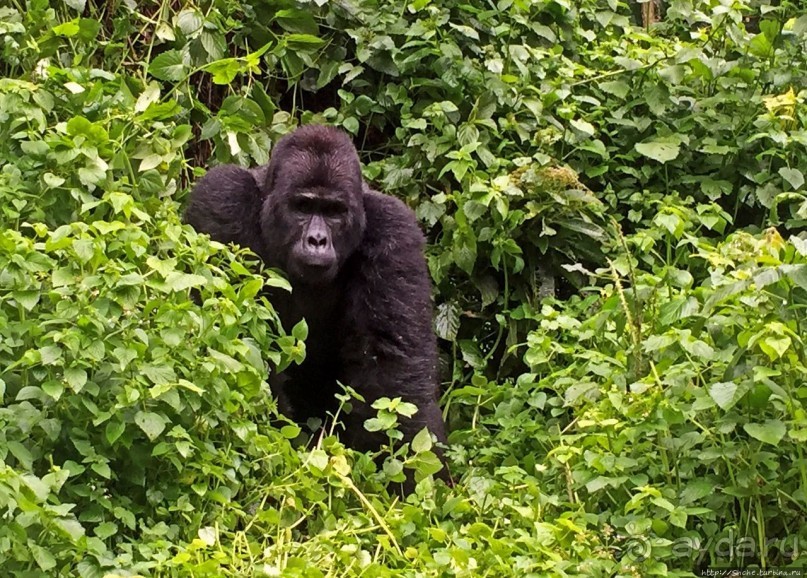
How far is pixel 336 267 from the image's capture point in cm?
480

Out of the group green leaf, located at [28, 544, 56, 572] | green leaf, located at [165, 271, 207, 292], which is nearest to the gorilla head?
green leaf, located at [165, 271, 207, 292]

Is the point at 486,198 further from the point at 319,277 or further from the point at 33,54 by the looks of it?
the point at 33,54

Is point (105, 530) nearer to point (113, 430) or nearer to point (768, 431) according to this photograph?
point (113, 430)

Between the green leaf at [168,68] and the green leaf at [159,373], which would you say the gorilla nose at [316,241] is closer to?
the green leaf at [168,68]

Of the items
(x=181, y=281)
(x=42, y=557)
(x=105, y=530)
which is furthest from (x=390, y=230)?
(x=42, y=557)

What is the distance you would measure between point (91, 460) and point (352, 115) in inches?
124

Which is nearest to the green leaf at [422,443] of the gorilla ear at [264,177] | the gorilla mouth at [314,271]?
the gorilla mouth at [314,271]

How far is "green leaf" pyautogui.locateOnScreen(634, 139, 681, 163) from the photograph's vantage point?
5.75 metres

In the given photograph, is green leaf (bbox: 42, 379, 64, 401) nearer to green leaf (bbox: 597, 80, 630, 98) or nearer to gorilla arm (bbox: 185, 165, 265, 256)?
gorilla arm (bbox: 185, 165, 265, 256)

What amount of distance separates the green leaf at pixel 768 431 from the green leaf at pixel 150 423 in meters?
1.51

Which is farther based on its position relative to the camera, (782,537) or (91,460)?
(782,537)

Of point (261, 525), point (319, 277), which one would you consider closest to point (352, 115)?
point (319, 277)

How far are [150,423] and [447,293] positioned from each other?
2669 mm

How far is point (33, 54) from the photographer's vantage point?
5074 mm
